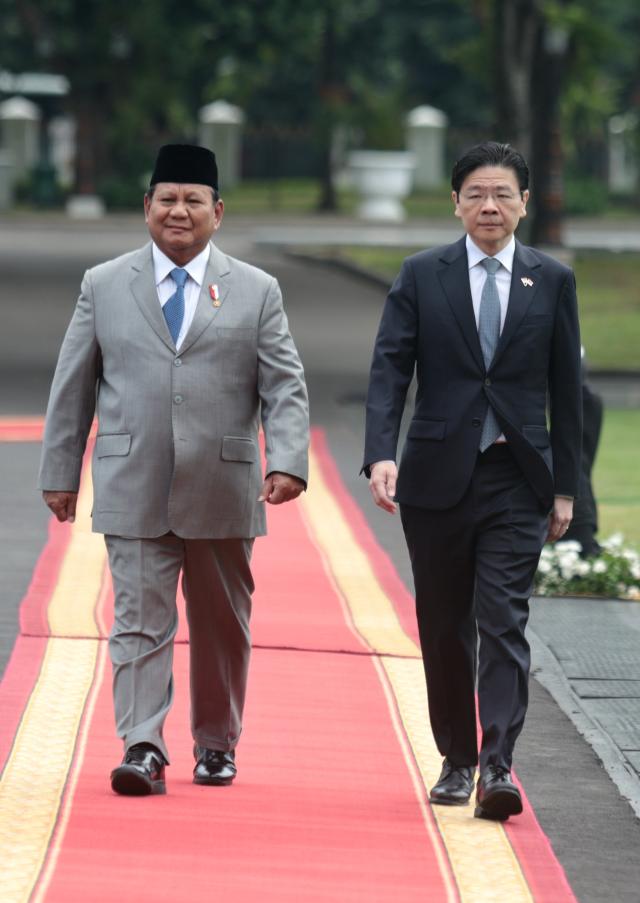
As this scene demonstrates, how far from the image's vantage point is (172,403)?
5758mm

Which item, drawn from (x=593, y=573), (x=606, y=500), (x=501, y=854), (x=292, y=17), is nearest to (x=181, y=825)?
(x=501, y=854)

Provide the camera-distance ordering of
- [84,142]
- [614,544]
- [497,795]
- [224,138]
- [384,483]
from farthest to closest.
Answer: [224,138], [84,142], [614,544], [384,483], [497,795]

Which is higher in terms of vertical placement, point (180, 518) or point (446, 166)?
point (180, 518)

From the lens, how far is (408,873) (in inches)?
202

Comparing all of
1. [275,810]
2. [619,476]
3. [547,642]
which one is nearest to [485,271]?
[275,810]

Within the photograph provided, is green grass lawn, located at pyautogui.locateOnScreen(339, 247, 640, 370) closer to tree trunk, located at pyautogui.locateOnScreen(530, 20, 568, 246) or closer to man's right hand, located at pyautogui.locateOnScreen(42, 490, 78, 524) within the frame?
tree trunk, located at pyautogui.locateOnScreen(530, 20, 568, 246)

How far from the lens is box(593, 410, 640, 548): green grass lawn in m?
12.5

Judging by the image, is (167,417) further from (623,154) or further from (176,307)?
(623,154)

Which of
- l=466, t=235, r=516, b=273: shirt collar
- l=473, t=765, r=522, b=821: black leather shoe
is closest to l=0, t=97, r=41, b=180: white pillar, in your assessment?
l=466, t=235, r=516, b=273: shirt collar

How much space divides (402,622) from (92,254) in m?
27.9

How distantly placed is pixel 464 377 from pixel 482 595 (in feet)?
1.97

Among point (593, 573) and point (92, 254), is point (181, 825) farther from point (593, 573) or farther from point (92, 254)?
point (92, 254)

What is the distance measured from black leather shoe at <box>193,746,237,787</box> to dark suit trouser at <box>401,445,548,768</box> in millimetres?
631

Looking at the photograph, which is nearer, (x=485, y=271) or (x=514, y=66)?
(x=485, y=271)
